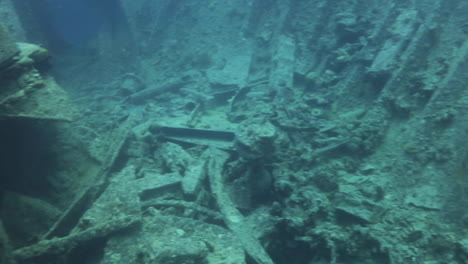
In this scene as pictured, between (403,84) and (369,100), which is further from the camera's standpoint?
(369,100)

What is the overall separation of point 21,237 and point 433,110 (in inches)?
236

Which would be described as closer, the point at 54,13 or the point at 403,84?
the point at 403,84

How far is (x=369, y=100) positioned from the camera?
6.12m

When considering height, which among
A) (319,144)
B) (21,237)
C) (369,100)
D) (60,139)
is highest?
(369,100)

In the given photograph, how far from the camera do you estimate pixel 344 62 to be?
7148 millimetres

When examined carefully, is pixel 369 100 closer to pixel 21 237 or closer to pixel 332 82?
pixel 332 82

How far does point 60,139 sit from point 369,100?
5638mm

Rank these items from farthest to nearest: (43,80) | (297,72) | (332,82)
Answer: (297,72), (332,82), (43,80)

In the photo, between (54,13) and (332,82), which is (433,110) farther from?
(54,13)

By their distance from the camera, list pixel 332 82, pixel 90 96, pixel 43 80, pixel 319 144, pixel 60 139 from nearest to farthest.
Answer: pixel 43 80
pixel 60 139
pixel 319 144
pixel 332 82
pixel 90 96

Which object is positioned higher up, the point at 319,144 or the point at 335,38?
the point at 335,38

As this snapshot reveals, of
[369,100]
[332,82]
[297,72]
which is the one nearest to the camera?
[369,100]

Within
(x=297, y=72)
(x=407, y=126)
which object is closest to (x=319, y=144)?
(x=407, y=126)

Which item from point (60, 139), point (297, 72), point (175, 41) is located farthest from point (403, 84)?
point (175, 41)
